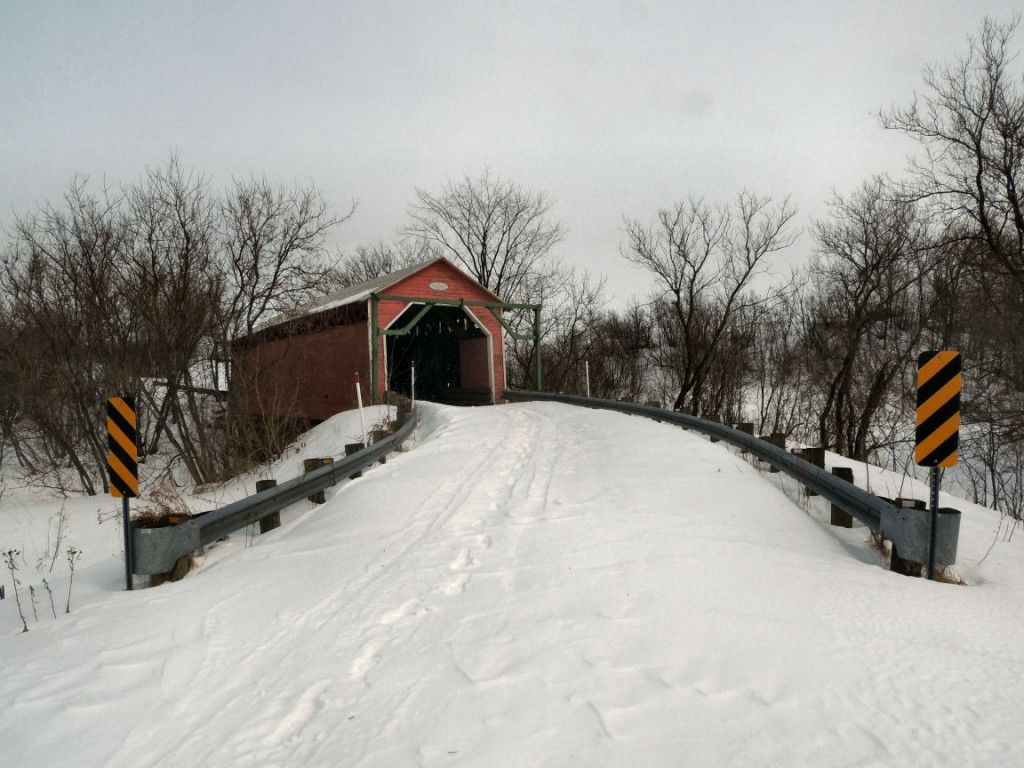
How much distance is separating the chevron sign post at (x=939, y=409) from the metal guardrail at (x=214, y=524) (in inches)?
212

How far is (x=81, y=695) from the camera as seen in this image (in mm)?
2799

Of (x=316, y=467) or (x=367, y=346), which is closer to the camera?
(x=316, y=467)

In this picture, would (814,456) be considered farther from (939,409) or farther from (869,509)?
(939,409)

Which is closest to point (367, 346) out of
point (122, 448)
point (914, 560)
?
point (122, 448)

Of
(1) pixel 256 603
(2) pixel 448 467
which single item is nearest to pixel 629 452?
(2) pixel 448 467

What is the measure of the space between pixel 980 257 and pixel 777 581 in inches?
640

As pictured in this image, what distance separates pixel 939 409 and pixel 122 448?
19.9 ft

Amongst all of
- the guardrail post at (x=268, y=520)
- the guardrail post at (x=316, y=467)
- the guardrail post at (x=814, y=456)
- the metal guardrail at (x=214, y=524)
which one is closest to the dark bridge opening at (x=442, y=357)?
the guardrail post at (x=316, y=467)

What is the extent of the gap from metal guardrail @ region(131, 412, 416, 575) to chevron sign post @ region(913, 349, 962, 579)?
17.7 ft

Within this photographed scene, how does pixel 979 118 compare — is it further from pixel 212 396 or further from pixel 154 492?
pixel 212 396

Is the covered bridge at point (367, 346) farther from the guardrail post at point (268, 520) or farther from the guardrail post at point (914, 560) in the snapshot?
the guardrail post at point (914, 560)

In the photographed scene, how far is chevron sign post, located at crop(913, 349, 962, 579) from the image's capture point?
418cm

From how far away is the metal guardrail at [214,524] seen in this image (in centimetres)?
439

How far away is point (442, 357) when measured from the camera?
22.9 meters
